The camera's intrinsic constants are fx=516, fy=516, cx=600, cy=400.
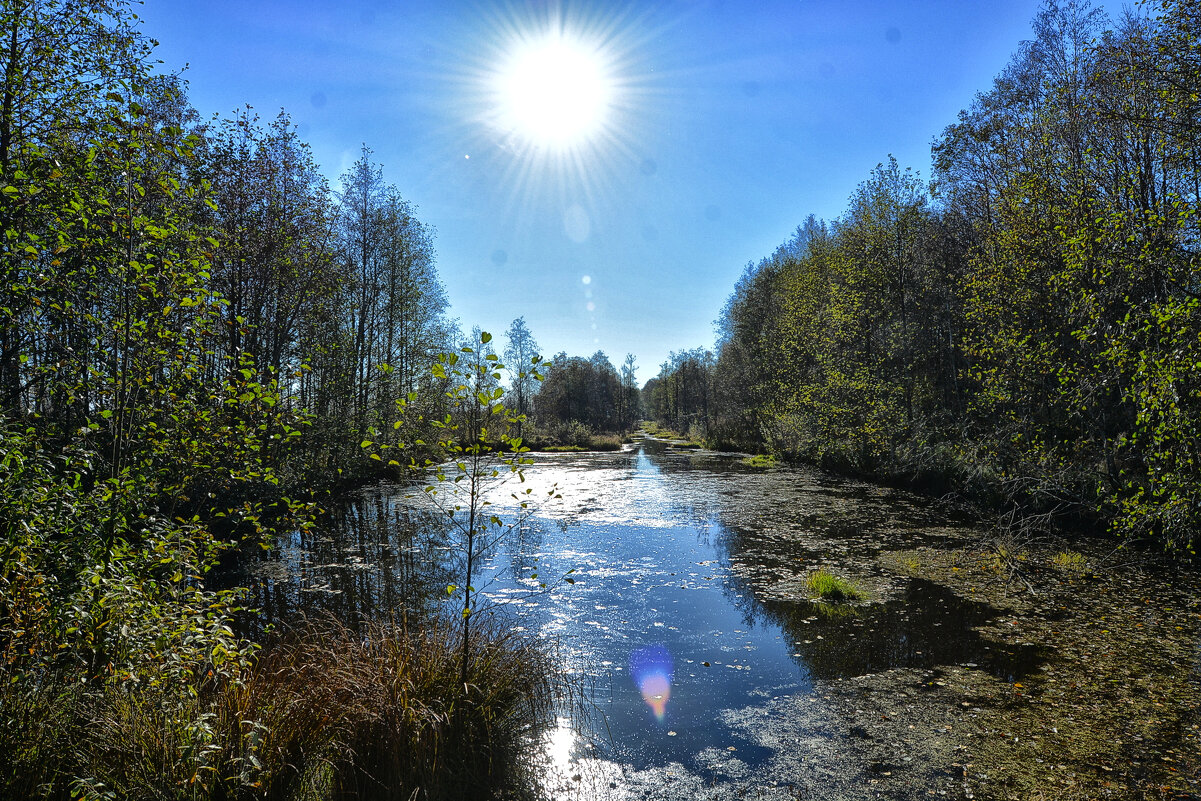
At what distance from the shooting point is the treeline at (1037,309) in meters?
6.22

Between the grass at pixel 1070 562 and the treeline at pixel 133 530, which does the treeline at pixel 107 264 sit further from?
the grass at pixel 1070 562

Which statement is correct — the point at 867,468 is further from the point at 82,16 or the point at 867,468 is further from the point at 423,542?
the point at 82,16

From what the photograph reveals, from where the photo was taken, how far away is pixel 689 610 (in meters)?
7.53

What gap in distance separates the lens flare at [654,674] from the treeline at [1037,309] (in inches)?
216

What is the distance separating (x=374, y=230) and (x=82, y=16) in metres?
18.6

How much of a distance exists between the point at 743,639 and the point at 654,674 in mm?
1505

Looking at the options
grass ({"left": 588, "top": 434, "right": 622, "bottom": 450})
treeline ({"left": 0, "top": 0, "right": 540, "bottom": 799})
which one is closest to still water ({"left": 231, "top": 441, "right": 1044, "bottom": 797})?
treeline ({"left": 0, "top": 0, "right": 540, "bottom": 799})

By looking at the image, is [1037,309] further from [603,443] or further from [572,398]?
[572,398]

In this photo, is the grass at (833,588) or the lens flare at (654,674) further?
the grass at (833,588)

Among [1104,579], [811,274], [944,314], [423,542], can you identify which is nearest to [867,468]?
[944,314]

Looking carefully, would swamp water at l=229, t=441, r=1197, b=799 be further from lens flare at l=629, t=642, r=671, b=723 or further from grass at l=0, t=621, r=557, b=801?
grass at l=0, t=621, r=557, b=801

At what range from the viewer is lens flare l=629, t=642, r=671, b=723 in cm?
505

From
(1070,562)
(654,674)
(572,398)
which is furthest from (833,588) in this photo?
(572,398)

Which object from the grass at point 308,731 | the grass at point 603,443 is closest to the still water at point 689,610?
the grass at point 308,731
